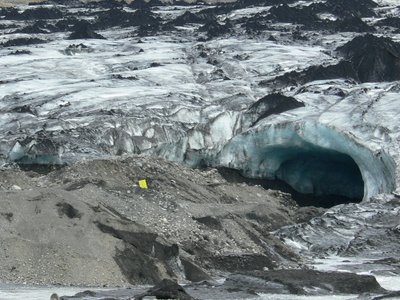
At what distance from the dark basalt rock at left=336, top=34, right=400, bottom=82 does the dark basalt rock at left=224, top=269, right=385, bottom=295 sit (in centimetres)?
1805

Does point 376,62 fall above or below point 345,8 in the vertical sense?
above

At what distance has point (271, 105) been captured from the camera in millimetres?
21672

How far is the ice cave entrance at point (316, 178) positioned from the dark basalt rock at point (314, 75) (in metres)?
5.65

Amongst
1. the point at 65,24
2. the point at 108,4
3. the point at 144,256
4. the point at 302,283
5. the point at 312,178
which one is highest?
the point at 144,256

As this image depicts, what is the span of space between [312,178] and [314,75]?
639cm

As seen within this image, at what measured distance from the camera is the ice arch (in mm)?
17562

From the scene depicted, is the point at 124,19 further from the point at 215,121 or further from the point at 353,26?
the point at 215,121

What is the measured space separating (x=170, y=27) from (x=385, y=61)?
61.8 ft

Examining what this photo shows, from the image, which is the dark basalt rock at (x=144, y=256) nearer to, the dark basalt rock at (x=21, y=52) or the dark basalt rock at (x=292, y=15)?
the dark basalt rock at (x=21, y=52)

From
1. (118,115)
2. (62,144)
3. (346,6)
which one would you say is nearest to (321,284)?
(62,144)

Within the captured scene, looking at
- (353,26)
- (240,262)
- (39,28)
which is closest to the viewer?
(240,262)

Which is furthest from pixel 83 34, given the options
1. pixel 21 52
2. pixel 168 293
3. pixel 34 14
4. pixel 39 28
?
pixel 168 293

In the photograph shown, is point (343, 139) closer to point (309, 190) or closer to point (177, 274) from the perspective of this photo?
point (309, 190)

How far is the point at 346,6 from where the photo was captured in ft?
158
